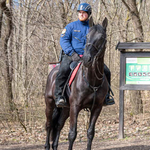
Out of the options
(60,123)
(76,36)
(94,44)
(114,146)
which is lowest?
(114,146)

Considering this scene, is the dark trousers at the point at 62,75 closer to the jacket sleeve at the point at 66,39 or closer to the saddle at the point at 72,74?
the saddle at the point at 72,74

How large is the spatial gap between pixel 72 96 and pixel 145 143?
11.9 feet

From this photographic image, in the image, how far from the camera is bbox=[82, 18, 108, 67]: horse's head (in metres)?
→ 4.90

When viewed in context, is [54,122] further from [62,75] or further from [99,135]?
[99,135]

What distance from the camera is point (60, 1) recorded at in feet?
38.4

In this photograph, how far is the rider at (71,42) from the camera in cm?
595

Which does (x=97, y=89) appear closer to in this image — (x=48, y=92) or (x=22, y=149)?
(x=48, y=92)

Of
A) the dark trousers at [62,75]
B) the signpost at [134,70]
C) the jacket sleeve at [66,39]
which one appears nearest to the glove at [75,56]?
the jacket sleeve at [66,39]

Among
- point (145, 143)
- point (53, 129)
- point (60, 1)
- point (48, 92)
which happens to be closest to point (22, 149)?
point (53, 129)

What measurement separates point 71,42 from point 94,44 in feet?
3.89

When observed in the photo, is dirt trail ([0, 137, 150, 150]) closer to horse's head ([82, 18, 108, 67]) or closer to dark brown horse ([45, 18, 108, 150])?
dark brown horse ([45, 18, 108, 150])

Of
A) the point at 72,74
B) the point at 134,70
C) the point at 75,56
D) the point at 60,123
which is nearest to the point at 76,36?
the point at 75,56

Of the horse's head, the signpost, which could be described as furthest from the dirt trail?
the horse's head

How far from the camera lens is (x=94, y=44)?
5.08 meters
